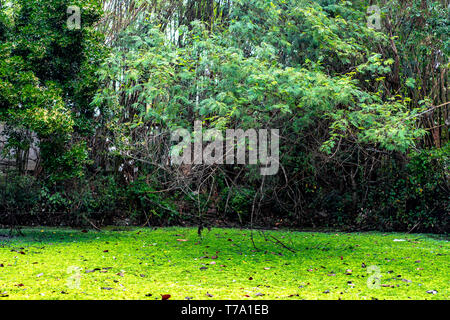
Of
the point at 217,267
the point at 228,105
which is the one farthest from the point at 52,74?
the point at 217,267

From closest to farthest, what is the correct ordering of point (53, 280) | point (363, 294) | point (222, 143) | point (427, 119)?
point (363, 294), point (53, 280), point (222, 143), point (427, 119)

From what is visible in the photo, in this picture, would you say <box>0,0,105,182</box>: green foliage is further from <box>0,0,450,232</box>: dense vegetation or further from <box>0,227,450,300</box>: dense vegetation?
<box>0,227,450,300</box>: dense vegetation

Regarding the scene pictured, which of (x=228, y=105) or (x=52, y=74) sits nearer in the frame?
(x=228, y=105)

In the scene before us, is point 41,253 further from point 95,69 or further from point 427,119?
point 427,119

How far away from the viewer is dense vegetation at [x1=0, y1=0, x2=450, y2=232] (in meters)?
5.94

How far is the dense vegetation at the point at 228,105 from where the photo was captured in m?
5.94

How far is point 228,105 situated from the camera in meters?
5.67

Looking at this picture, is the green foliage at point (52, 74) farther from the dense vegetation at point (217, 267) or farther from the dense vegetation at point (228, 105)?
the dense vegetation at point (217, 267)

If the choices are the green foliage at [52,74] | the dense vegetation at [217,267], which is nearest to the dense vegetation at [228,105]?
the green foliage at [52,74]

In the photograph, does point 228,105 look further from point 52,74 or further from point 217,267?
point 52,74

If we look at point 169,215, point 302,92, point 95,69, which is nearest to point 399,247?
point 302,92

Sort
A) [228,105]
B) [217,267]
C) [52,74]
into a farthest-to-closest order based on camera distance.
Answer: [52,74] < [228,105] < [217,267]

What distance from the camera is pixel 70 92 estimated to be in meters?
7.50

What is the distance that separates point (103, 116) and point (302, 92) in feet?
12.3
